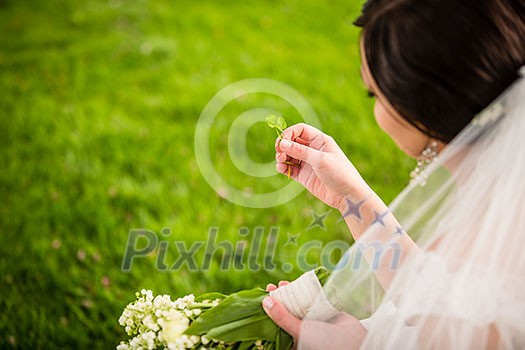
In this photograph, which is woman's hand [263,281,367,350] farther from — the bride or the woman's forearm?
the woman's forearm

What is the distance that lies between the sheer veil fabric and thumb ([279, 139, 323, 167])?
31 centimetres

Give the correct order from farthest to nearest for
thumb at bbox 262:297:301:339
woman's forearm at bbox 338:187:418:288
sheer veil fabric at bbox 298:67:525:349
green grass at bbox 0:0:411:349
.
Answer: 1. green grass at bbox 0:0:411:349
2. woman's forearm at bbox 338:187:418:288
3. thumb at bbox 262:297:301:339
4. sheer veil fabric at bbox 298:67:525:349

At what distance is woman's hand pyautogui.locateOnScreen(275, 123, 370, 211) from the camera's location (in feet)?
5.19

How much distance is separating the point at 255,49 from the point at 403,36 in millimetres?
3165

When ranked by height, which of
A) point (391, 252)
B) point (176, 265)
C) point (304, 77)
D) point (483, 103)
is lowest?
point (176, 265)

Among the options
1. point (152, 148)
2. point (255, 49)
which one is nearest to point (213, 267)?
point (152, 148)

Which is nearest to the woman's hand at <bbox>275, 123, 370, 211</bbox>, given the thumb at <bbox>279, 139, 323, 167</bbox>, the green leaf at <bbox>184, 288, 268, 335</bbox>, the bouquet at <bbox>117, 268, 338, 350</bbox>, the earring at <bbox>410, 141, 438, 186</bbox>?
the thumb at <bbox>279, 139, 323, 167</bbox>

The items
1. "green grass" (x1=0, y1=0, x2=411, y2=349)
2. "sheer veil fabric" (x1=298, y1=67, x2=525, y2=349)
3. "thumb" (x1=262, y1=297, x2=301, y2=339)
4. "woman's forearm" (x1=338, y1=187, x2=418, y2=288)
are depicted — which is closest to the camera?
"sheer veil fabric" (x1=298, y1=67, x2=525, y2=349)

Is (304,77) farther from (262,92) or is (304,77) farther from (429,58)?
(429,58)

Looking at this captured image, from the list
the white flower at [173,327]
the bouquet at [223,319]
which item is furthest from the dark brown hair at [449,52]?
the white flower at [173,327]

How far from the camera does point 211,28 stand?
A: 4.80 metres

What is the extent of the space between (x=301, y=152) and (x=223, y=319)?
19.4 inches

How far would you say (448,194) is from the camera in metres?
1.51

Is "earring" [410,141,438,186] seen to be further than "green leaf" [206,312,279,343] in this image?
Yes
